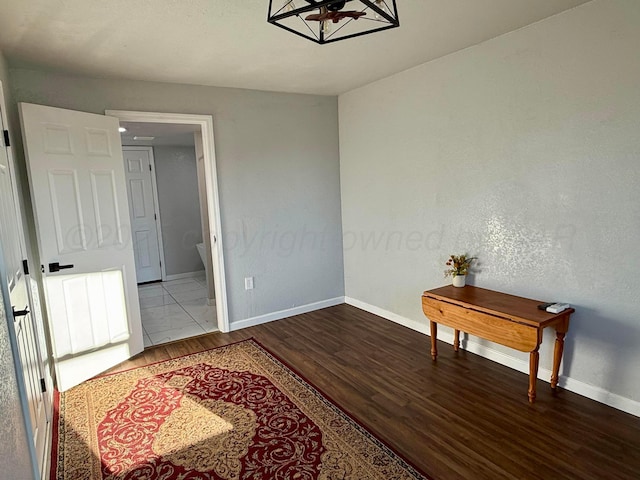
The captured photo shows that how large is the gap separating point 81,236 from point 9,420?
196 cm

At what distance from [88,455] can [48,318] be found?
1184 millimetres

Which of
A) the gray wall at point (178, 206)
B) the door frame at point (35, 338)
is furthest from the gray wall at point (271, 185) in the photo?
the gray wall at point (178, 206)

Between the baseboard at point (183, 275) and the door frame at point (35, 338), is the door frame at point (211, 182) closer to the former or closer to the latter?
the door frame at point (35, 338)

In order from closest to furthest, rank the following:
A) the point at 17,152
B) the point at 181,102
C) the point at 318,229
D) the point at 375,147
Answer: the point at 17,152, the point at 181,102, the point at 375,147, the point at 318,229

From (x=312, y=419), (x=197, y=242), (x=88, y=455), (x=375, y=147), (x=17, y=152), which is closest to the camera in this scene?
(x=88, y=455)

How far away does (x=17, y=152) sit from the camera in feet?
9.52

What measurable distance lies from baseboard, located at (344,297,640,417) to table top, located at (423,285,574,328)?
19.2 inches

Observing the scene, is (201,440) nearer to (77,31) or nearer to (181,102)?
(77,31)

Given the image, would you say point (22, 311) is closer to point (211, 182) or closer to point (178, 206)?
point (211, 182)

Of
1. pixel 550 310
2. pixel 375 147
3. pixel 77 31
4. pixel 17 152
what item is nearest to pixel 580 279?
pixel 550 310

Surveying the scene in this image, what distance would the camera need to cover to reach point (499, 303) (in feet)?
9.03

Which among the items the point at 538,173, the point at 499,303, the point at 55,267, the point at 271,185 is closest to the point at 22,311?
the point at 55,267

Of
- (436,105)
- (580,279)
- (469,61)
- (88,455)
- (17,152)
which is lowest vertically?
(88,455)

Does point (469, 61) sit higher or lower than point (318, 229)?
higher
